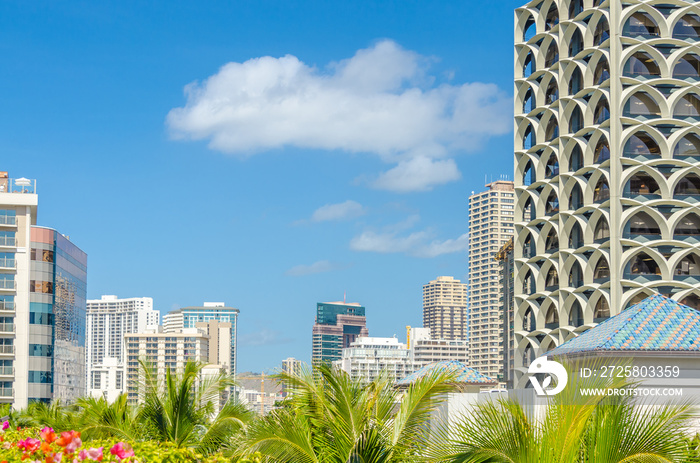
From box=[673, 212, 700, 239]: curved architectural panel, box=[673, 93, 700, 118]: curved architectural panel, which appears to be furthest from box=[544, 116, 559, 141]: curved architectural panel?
box=[673, 212, 700, 239]: curved architectural panel

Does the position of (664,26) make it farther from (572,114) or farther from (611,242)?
(611,242)

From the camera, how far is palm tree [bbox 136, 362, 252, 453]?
16.5 metres

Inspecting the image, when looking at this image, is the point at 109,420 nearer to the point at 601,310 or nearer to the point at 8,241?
the point at 601,310

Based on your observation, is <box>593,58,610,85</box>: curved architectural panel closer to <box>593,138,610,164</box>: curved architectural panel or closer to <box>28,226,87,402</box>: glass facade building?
<box>593,138,610,164</box>: curved architectural panel

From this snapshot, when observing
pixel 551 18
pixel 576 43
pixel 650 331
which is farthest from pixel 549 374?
pixel 551 18

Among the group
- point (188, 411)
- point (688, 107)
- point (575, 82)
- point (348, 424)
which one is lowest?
point (188, 411)

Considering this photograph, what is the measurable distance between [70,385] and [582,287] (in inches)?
2482

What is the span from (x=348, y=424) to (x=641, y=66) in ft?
175

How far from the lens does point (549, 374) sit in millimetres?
10914

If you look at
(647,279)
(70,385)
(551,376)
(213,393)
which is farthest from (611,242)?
(70,385)

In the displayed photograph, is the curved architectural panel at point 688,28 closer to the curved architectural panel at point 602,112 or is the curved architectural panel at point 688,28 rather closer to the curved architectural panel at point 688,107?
the curved architectural panel at point 688,107

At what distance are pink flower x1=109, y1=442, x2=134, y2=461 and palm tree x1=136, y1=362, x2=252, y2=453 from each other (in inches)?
289

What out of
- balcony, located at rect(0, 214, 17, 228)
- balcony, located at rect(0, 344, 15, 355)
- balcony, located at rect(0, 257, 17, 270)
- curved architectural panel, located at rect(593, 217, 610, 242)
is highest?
balcony, located at rect(0, 214, 17, 228)

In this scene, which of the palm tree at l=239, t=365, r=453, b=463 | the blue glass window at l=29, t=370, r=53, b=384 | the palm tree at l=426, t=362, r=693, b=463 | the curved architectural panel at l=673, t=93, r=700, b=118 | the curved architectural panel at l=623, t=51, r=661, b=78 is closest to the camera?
the palm tree at l=426, t=362, r=693, b=463
